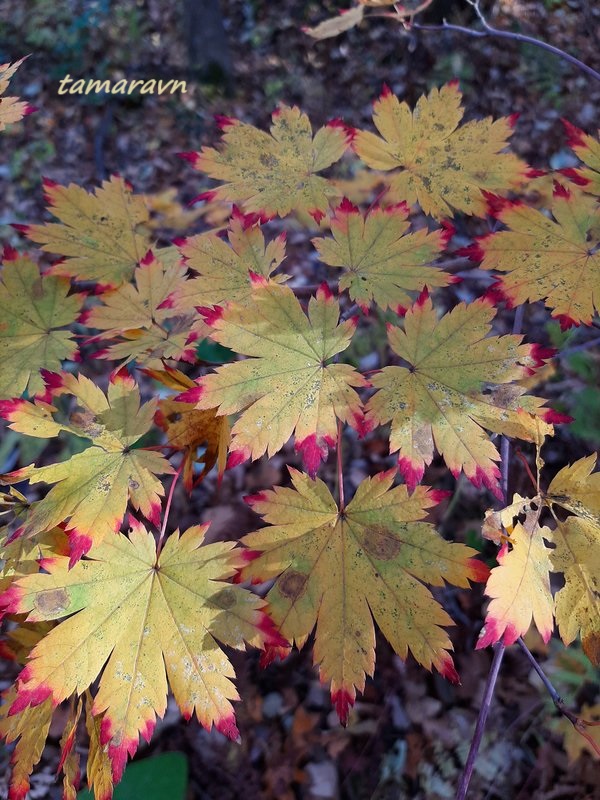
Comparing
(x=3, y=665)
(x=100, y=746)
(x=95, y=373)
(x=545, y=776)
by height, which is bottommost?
(x=545, y=776)

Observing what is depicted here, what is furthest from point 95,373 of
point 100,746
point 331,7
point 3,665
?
point 331,7

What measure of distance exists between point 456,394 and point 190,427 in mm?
490

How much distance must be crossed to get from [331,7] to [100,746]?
4.86 m

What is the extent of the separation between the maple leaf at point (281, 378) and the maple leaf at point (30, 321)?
1.40ft

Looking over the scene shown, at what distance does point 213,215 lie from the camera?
1760mm

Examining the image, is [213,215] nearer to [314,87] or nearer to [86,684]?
[86,684]

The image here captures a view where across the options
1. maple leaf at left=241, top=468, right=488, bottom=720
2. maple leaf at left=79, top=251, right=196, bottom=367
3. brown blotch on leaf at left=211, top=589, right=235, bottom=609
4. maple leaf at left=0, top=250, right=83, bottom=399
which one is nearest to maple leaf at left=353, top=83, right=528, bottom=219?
maple leaf at left=79, top=251, right=196, bottom=367

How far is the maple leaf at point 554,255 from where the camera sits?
3.50ft

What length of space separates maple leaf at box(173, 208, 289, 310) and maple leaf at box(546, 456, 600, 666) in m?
0.68

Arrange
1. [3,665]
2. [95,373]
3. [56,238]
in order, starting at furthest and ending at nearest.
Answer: [95,373] < [3,665] < [56,238]

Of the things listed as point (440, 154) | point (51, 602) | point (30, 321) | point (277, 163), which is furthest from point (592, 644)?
point (30, 321)

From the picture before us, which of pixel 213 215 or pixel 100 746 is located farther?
pixel 213 215

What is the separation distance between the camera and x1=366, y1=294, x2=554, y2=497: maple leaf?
0.94 m

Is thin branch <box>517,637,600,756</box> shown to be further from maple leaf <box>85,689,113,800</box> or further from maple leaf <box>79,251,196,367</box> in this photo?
maple leaf <box>79,251,196,367</box>
